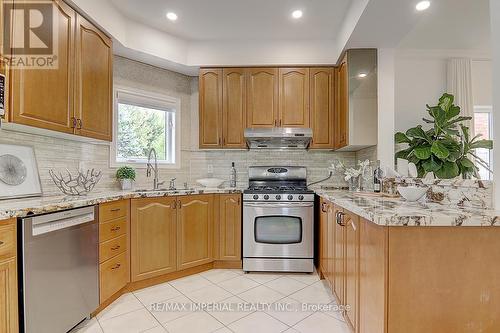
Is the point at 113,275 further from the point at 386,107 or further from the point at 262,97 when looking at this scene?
the point at 386,107

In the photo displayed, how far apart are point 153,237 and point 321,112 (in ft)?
7.90

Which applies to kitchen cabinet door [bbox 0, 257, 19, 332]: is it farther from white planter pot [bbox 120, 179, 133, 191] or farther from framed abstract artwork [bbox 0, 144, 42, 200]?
white planter pot [bbox 120, 179, 133, 191]

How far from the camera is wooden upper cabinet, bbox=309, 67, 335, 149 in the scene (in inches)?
124

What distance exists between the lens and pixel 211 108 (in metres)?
3.21

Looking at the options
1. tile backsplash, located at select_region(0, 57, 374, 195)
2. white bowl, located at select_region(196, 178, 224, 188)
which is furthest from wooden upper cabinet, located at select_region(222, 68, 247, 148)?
white bowl, located at select_region(196, 178, 224, 188)

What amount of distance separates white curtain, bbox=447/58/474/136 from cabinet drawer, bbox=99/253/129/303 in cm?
318

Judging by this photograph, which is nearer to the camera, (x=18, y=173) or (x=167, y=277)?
(x=18, y=173)

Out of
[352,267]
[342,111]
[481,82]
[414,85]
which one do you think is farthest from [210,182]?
[481,82]

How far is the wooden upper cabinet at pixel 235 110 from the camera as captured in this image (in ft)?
10.5

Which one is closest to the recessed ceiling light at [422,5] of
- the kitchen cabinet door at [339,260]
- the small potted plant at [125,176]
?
the kitchen cabinet door at [339,260]

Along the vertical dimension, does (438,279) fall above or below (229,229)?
above

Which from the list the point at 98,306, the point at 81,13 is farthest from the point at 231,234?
the point at 81,13

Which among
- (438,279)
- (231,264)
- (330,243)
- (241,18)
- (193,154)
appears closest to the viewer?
(438,279)

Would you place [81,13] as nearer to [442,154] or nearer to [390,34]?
[390,34]
